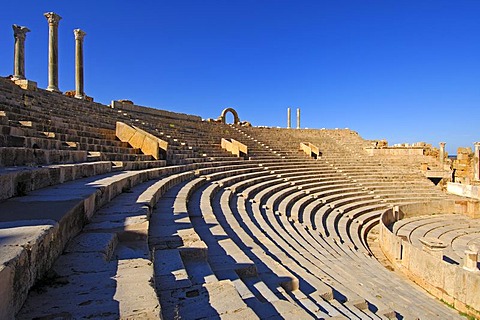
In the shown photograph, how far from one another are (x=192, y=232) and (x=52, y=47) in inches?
633

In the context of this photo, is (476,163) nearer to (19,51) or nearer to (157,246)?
(157,246)

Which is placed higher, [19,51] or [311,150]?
[19,51]

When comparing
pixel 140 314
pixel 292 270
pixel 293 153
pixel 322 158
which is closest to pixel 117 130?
pixel 292 270

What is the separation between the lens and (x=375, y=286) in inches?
205

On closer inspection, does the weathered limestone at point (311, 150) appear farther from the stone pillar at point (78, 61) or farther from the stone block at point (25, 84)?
the stone block at point (25, 84)

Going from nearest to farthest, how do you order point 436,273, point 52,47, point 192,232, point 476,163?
point 192,232, point 436,273, point 52,47, point 476,163

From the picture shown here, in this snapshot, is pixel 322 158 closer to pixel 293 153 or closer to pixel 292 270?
pixel 293 153

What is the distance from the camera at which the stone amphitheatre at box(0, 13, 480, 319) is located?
2.04 meters

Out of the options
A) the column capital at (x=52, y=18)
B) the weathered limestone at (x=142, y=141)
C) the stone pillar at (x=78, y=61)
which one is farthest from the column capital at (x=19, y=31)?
the weathered limestone at (x=142, y=141)

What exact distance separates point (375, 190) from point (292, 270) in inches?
526

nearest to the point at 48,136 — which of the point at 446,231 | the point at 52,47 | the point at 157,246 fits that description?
the point at 157,246

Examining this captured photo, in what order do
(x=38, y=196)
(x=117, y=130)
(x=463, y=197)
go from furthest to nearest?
(x=463, y=197), (x=117, y=130), (x=38, y=196)

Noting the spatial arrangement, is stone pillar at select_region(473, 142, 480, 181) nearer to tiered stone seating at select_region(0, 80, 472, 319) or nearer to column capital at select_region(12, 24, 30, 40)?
tiered stone seating at select_region(0, 80, 472, 319)

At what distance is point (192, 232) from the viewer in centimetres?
383
